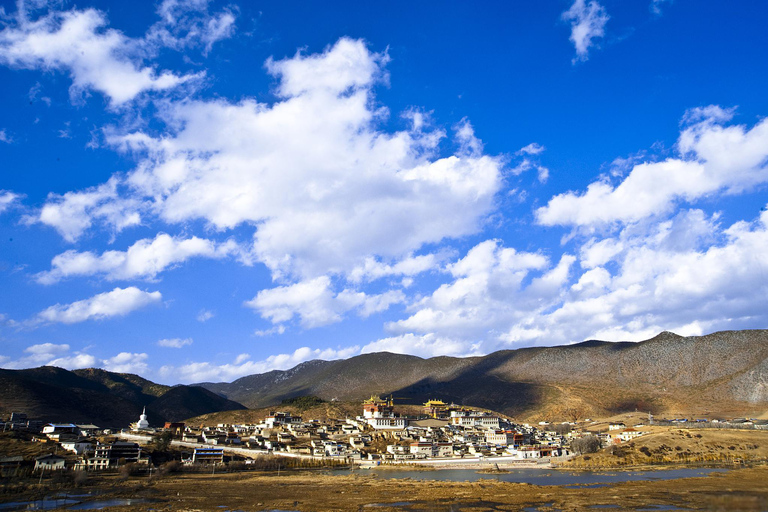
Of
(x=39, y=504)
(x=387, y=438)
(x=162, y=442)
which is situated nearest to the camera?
(x=39, y=504)

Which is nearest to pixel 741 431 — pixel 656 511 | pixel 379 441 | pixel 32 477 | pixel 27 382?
pixel 379 441

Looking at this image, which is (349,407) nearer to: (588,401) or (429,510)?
(588,401)

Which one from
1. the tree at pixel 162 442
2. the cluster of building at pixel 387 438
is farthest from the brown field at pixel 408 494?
the cluster of building at pixel 387 438

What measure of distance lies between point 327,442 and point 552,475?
4724 cm

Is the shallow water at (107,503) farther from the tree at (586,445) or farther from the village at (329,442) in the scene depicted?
the tree at (586,445)

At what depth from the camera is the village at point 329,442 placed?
86812 millimetres

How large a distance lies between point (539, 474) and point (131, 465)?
5930 cm

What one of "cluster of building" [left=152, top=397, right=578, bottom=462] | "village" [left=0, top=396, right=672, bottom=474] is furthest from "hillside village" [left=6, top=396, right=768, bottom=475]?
"cluster of building" [left=152, top=397, right=578, bottom=462]

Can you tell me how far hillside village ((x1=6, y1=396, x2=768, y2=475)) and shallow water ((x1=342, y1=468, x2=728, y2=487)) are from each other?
31.6 ft

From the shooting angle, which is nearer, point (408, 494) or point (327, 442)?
point (408, 494)

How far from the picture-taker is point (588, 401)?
→ 193 metres

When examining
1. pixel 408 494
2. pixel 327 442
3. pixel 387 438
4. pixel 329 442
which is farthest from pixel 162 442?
pixel 408 494

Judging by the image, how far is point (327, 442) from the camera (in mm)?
104812

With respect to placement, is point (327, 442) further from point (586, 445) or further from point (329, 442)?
point (586, 445)
